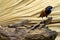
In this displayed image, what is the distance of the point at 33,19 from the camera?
197cm

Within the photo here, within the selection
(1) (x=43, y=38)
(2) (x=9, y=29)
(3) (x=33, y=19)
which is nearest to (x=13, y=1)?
(3) (x=33, y=19)

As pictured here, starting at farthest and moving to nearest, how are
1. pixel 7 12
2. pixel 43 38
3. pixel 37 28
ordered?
1. pixel 7 12
2. pixel 37 28
3. pixel 43 38

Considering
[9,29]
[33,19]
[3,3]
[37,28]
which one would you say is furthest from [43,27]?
[3,3]

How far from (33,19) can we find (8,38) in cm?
72

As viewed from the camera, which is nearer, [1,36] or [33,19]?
[1,36]

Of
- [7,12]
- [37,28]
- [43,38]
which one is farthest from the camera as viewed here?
[7,12]

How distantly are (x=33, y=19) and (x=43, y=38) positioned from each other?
0.71 meters

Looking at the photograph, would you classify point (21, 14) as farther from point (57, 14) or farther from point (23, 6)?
point (57, 14)

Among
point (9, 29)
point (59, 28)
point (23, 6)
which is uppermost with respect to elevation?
point (23, 6)

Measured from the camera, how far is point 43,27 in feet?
4.57

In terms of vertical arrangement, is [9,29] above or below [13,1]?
below

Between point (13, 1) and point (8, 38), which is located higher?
point (13, 1)

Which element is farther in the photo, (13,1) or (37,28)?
(13,1)

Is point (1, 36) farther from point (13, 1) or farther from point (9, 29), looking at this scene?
point (13, 1)
